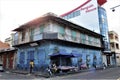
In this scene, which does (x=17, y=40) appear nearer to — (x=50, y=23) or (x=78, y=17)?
(x=50, y=23)

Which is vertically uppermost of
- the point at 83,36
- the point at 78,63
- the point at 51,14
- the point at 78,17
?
the point at 78,17

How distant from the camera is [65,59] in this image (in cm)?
2412

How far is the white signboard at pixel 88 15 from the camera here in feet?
131

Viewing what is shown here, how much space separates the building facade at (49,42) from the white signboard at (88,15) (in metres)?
9.78

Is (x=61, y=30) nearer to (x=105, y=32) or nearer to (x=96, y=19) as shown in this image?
(x=96, y=19)

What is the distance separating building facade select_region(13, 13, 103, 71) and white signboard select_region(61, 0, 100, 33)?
978cm

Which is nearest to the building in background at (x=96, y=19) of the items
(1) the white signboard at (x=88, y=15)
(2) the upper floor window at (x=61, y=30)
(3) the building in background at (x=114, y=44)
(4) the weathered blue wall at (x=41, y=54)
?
(1) the white signboard at (x=88, y=15)

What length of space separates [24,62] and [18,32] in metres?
5.73

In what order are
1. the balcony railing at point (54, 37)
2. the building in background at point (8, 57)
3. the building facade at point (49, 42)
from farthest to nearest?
the building in background at point (8, 57)
the building facade at point (49, 42)
the balcony railing at point (54, 37)

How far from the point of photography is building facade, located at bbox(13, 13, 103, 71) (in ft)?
71.6

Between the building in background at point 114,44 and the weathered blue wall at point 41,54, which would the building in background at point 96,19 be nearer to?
the building in background at point 114,44

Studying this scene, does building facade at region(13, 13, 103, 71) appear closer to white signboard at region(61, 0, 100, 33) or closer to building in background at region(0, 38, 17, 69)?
building in background at region(0, 38, 17, 69)

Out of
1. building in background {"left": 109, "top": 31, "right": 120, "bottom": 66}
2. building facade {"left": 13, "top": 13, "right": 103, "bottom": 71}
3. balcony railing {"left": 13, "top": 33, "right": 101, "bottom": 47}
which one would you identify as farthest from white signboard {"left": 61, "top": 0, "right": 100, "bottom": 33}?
balcony railing {"left": 13, "top": 33, "right": 101, "bottom": 47}

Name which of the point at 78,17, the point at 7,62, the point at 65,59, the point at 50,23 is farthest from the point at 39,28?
the point at 78,17
